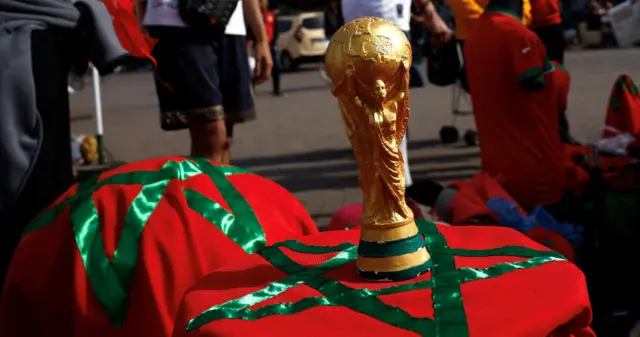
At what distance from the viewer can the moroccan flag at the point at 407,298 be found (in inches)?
45.3

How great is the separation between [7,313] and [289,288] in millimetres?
818

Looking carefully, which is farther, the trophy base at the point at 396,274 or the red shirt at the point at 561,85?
the red shirt at the point at 561,85

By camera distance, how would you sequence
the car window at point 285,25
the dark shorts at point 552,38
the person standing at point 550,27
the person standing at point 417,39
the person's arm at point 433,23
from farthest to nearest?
the car window at point 285,25
the person standing at point 417,39
the person's arm at point 433,23
the dark shorts at point 552,38
the person standing at point 550,27

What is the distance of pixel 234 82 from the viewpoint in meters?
3.40

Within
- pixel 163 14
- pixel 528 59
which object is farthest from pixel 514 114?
pixel 163 14

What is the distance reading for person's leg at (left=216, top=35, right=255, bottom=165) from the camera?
332 centimetres

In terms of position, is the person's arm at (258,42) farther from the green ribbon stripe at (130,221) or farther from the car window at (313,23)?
the car window at (313,23)

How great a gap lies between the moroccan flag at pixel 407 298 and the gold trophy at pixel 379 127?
0.13 ft

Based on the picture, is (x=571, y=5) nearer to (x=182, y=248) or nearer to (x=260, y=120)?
(x=260, y=120)

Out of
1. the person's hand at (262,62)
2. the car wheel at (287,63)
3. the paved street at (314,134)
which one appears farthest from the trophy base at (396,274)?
the car wheel at (287,63)

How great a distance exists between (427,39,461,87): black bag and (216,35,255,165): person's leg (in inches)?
107

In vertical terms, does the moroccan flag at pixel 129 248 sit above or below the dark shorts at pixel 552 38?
above

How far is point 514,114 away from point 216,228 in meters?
2.18

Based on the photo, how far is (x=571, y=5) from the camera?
73.5 ft
